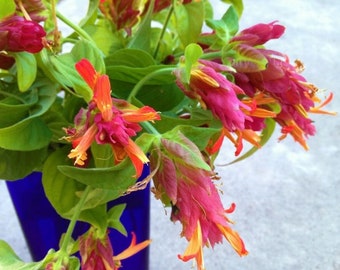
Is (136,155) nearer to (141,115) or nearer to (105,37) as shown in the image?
(141,115)

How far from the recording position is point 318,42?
2.66ft

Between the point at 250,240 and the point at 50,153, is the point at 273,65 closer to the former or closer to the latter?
the point at 50,153

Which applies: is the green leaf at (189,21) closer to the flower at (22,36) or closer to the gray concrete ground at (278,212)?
the flower at (22,36)

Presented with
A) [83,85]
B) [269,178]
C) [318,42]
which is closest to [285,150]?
[269,178]

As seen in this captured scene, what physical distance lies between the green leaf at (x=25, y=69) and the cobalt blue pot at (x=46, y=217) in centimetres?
8

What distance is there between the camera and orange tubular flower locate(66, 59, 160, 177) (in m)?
0.20

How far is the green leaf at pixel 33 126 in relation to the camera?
24 centimetres

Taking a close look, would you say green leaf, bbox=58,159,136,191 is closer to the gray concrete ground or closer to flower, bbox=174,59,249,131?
flower, bbox=174,59,249,131

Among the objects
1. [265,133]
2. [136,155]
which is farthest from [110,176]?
[265,133]

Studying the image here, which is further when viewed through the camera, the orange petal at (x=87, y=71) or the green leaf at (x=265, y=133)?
the green leaf at (x=265, y=133)

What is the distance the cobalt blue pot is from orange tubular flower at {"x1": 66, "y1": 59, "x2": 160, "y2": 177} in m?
0.09

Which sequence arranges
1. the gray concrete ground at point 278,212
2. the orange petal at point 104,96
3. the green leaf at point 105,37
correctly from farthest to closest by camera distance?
the gray concrete ground at point 278,212 → the green leaf at point 105,37 → the orange petal at point 104,96

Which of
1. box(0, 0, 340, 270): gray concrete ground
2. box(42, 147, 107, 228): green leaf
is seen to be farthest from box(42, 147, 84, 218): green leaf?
box(0, 0, 340, 270): gray concrete ground

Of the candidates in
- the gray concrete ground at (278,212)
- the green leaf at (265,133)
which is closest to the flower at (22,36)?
the green leaf at (265,133)
